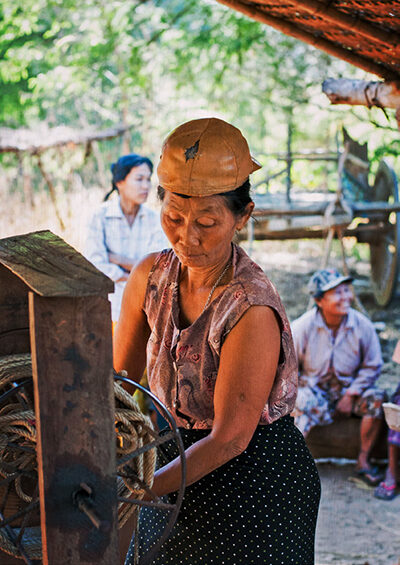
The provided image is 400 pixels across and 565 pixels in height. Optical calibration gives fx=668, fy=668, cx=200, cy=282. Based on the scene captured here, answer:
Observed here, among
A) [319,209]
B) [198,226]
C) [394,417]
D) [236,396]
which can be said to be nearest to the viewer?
[236,396]

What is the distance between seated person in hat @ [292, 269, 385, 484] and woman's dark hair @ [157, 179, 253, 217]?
331cm

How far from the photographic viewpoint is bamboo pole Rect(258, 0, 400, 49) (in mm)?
2311

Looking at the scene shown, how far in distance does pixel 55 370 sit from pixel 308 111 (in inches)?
516

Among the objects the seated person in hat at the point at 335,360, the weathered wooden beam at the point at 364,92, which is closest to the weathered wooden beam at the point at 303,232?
the seated person in hat at the point at 335,360

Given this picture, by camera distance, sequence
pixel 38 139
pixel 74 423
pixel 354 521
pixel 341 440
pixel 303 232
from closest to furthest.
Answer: pixel 74 423, pixel 354 521, pixel 341 440, pixel 38 139, pixel 303 232

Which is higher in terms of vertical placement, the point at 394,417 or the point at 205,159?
the point at 205,159

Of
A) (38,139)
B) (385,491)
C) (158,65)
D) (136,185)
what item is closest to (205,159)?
(136,185)

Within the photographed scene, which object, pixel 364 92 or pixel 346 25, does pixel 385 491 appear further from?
pixel 346 25

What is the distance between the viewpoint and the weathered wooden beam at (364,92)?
2.70 metres

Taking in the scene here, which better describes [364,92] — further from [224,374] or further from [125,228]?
[125,228]

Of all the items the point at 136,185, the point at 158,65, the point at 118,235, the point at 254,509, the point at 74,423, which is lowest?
the point at 254,509

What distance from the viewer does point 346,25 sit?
237 centimetres

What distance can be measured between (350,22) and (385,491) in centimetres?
325

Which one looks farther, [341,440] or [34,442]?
[341,440]
